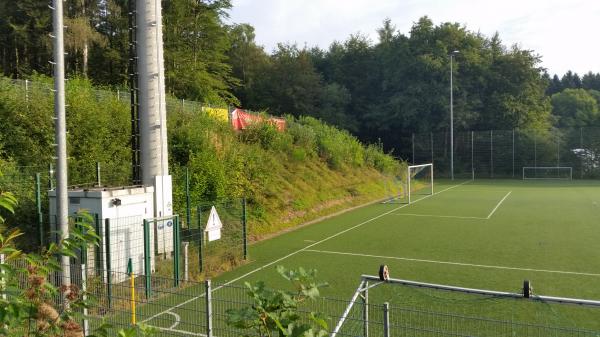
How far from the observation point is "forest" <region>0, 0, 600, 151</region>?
33.7 meters

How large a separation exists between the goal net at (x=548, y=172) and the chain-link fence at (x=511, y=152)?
1.23 feet

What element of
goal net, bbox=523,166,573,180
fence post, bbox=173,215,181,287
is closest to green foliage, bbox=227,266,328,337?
fence post, bbox=173,215,181,287

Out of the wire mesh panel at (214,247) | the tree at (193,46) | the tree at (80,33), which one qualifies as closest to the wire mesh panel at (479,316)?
the wire mesh panel at (214,247)

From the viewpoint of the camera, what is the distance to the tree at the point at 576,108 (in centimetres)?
6197

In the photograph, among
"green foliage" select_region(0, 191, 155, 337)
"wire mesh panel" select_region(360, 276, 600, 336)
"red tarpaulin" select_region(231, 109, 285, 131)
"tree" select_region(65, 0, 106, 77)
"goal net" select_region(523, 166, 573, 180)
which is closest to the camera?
"green foliage" select_region(0, 191, 155, 337)

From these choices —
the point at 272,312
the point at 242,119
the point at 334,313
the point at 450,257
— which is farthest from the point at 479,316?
the point at 242,119

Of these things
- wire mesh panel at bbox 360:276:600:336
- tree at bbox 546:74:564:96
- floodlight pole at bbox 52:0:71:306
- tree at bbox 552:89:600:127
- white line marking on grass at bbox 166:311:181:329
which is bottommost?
white line marking on grass at bbox 166:311:181:329

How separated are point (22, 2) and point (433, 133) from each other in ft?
110

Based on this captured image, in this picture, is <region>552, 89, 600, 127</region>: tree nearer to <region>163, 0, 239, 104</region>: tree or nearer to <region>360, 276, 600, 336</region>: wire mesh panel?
<region>163, 0, 239, 104</region>: tree

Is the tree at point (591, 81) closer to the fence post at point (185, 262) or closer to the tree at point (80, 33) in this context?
the tree at point (80, 33)

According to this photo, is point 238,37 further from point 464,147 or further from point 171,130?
point 171,130

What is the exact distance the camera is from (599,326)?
284 inches

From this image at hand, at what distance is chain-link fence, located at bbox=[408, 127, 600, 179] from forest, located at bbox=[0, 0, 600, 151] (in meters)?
2.10

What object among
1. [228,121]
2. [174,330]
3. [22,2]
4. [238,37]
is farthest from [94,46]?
[174,330]
